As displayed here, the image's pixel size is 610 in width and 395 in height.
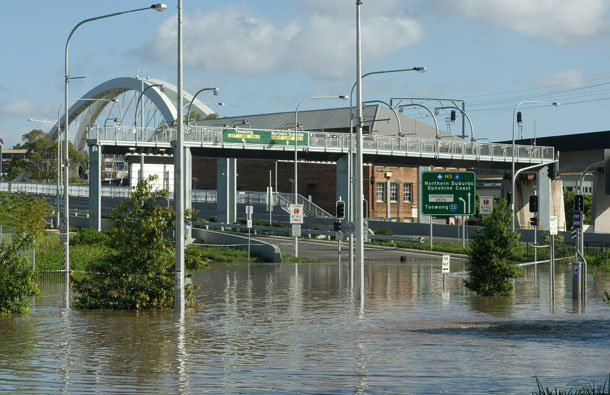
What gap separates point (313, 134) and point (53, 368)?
55.6 m

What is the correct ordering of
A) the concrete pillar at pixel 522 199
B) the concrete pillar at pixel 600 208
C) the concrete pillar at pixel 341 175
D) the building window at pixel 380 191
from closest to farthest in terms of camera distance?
the concrete pillar at pixel 341 175 < the concrete pillar at pixel 600 208 < the concrete pillar at pixel 522 199 < the building window at pixel 380 191

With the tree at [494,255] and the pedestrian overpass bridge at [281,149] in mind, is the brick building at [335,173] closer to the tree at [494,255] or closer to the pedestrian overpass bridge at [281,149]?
the pedestrian overpass bridge at [281,149]

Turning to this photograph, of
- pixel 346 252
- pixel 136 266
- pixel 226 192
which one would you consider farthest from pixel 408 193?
pixel 136 266

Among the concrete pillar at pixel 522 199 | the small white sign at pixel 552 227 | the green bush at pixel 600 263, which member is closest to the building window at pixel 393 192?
the concrete pillar at pixel 522 199

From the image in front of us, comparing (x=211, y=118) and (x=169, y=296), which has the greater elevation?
(x=211, y=118)

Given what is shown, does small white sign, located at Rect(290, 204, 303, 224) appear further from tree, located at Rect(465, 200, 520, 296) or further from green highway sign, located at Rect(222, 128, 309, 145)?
tree, located at Rect(465, 200, 520, 296)

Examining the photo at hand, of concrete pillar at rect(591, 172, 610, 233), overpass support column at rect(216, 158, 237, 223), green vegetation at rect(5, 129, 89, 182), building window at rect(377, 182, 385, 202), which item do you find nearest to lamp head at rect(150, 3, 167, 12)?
overpass support column at rect(216, 158, 237, 223)

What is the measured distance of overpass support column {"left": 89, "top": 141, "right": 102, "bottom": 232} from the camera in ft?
208

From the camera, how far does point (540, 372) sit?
15.0 metres

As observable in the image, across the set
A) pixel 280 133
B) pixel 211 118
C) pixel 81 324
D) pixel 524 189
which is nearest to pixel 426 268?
pixel 280 133

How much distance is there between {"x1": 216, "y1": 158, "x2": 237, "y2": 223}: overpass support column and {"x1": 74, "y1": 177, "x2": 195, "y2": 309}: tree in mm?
56611

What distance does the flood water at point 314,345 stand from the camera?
1395 cm

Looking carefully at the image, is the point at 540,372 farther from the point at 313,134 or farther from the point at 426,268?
the point at 313,134

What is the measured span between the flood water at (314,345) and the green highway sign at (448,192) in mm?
10276
